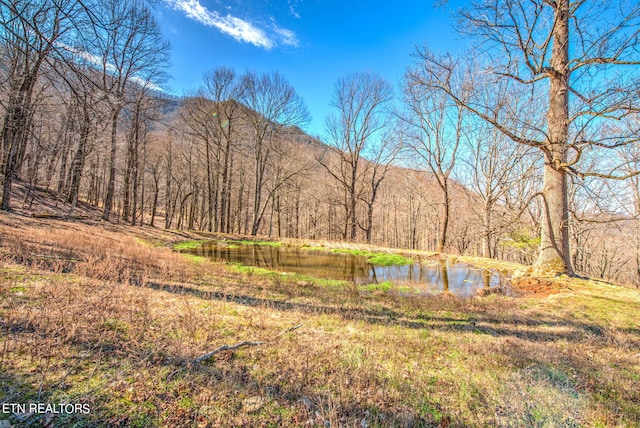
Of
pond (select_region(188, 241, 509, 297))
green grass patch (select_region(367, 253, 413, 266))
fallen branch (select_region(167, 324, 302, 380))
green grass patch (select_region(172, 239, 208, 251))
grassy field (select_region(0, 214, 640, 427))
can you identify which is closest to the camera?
grassy field (select_region(0, 214, 640, 427))

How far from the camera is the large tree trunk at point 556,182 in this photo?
6779mm

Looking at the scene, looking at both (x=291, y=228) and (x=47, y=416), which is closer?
(x=47, y=416)

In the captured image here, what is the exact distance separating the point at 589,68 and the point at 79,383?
9.84m

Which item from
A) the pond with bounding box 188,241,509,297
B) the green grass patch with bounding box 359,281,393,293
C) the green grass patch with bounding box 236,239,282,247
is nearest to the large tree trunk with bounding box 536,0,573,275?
the pond with bounding box 188,241,509,297

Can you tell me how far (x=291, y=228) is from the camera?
137 feet

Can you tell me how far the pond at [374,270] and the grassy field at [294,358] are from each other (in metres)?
3.13

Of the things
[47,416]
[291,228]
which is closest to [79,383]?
[47,416]

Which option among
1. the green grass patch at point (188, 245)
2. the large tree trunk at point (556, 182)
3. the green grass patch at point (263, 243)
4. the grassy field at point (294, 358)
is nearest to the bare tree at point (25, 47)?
the grassy field at point (294, 358)

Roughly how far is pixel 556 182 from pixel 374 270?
6957 millimetres

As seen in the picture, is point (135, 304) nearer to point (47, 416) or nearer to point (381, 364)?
point (47, 416)

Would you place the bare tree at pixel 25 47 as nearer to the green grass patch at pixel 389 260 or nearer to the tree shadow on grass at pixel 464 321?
the tree shadow on grass at pixel 464 321

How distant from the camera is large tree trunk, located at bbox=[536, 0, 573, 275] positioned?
6.78 meters

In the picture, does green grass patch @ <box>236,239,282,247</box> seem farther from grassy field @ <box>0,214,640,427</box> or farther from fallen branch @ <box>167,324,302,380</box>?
fallen branch @ <box>167,324,302,380</box>

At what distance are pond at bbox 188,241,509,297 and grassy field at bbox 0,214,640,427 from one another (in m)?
3.13
